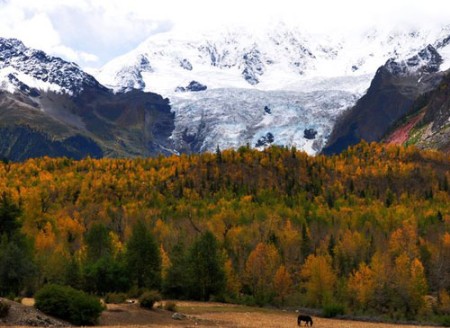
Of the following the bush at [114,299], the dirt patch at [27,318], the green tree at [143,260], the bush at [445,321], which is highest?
the green tree at [143,260]

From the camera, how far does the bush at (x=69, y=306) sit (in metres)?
55.7

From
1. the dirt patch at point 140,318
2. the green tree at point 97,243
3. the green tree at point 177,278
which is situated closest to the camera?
the dirt patch at point 140,318

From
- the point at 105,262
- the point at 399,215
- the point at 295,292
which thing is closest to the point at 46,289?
the point at 105,262

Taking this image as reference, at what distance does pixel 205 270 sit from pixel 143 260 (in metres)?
9.15

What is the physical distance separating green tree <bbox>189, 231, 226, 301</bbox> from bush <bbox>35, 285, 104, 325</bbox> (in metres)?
43.3

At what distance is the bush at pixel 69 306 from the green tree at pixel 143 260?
4331 centimetres

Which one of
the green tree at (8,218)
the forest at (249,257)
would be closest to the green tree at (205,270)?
the forest at (249,257)

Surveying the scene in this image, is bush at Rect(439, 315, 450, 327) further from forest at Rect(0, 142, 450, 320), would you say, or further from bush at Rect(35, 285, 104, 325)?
bush at Rect(35, 285, 104, 325)

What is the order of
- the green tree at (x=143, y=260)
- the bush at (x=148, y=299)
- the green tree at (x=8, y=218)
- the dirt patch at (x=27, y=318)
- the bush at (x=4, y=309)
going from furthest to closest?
the green tree at (x=143, y=260), the green tree at (x=8, y=218), the bush at (x=148, y=299), the bush at (x=4, y=309), the dirt patch at (x=27, y=318)

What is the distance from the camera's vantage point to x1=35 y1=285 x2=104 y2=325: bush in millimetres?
55688

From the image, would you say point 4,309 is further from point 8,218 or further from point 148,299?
point 8,218

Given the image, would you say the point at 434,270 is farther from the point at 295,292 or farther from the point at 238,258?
the point at 238,258

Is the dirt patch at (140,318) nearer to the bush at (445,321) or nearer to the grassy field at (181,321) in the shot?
the grassy field at (181,321)

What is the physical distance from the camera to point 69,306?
183 ft
